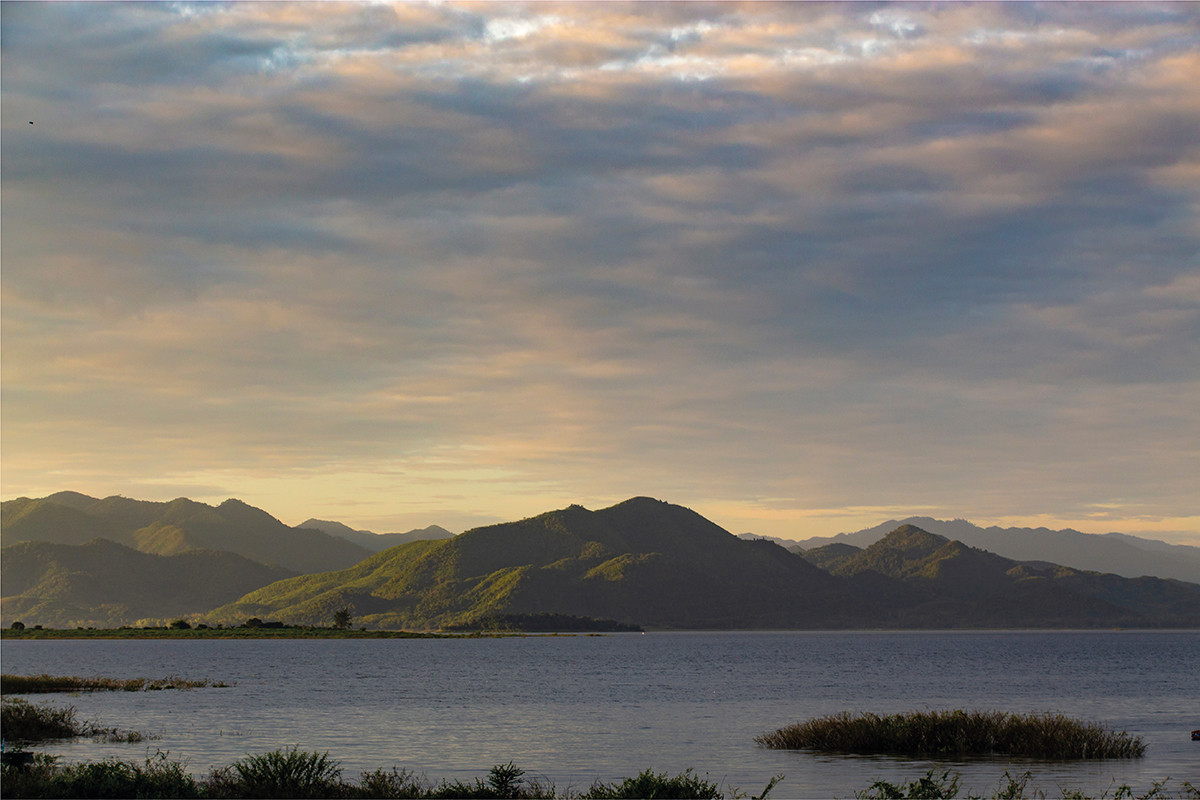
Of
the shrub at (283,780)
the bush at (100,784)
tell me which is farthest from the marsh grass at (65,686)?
the shrub at (283,780)

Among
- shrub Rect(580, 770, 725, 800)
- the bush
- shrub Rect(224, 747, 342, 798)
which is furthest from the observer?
shrub Rect(224, 747, 342, 798)

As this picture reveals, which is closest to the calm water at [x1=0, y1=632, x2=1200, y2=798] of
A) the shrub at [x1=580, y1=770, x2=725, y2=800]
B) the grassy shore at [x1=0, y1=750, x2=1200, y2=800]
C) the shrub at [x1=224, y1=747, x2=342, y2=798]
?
the grassy shore at [x1=0, y1=750, x2=1200, y2=800]

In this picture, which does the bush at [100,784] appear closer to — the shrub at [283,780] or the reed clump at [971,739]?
the shrub at [283,780]

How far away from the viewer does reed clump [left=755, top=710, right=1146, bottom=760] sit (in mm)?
57156

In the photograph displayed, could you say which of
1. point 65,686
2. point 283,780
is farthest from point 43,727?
point 65,686

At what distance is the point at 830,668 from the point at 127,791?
6296 inches

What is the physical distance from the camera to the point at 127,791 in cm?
3509

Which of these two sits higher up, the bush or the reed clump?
the bush

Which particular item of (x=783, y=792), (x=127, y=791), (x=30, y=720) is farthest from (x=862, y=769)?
(x=30, y=720)

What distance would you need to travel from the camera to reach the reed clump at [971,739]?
57.2 m

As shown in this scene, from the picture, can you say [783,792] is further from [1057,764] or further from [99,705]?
[99,705]

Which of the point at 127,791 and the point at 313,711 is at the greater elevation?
the point at 127,791

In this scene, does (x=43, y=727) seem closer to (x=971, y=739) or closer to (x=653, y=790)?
(x=653, y=790)

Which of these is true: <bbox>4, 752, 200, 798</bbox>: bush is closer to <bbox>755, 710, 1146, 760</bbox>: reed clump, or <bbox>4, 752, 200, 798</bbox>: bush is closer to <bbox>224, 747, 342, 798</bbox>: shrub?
<bbox>224, 747, 342, 798</bbox>: shrub
